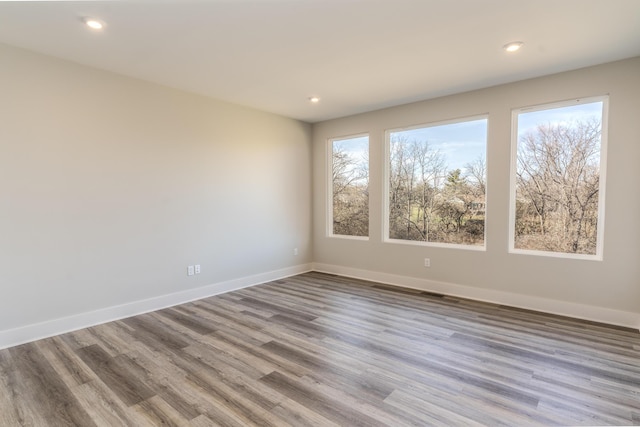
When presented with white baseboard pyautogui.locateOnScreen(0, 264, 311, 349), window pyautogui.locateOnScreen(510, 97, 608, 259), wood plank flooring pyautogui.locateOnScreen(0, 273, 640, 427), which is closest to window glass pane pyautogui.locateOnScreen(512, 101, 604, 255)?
window pyautogui.locateOnScreen(510, 97, 608, 259)

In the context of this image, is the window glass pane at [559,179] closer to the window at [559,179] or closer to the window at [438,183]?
the window at [559,179]

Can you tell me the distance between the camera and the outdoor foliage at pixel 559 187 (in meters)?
3.47

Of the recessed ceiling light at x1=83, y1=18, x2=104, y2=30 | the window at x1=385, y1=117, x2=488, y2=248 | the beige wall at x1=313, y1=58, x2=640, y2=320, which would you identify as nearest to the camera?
the recessed ceiling light at x1=83, y1=18, x2=104, y2=30

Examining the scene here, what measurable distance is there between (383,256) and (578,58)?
3313 mm

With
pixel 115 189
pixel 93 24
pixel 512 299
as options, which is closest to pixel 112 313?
pixel 115 189

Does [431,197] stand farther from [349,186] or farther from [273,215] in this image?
[273,215]

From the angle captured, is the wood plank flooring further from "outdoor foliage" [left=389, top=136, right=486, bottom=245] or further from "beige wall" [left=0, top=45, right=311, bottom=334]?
"outdoor foliage" [left=389, top=136, right=486, bottom=245]

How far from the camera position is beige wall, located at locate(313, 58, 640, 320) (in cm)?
322

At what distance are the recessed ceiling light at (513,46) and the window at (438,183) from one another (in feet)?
4.11

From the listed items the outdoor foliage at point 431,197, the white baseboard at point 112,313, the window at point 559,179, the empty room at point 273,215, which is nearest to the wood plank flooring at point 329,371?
the empty room at point 273,215

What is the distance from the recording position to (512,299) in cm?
389

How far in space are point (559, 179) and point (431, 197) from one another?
1.53 meters

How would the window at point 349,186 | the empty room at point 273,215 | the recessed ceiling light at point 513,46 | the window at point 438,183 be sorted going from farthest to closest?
the window at point 349,186 < the window at point 438,183 < the recessed ceiling light at point 513,46 < the empty room at point 273,215

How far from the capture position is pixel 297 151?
18.5 ft
